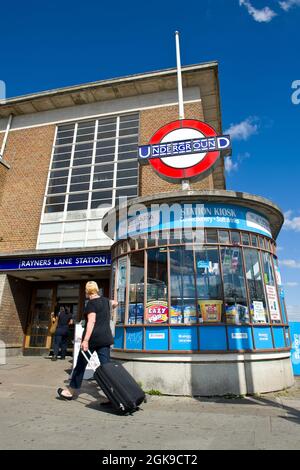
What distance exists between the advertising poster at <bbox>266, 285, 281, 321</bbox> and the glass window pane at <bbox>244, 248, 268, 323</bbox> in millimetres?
198

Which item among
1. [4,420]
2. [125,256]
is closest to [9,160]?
[125,256]

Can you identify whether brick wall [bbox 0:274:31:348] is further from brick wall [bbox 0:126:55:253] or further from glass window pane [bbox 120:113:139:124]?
glass window pane [bbox 120:113:139:124]

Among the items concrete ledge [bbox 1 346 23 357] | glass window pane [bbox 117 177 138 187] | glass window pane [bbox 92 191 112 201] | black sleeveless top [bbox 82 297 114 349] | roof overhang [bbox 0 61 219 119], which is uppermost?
roof overhang [bbox 0 61 219 119]

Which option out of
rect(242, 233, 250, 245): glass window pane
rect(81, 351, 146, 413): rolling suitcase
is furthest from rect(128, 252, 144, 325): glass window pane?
rect(242, 233, 250, 245): glass window pane

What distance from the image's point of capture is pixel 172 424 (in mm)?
3986

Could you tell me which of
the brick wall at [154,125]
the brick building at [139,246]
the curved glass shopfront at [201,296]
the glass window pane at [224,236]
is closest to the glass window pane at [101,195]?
the brick building at [139,246]

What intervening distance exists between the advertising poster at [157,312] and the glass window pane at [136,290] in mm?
200

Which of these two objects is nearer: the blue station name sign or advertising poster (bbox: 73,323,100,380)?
advertising poster (bbox: 73,323,100,380)

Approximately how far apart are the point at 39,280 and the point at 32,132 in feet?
26.3

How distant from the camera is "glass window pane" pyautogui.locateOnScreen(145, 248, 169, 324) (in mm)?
6703

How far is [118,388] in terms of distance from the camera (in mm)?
4352

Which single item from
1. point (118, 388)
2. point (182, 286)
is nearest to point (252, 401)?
point (182, 286)

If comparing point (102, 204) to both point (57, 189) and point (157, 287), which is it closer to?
point (57, 189)

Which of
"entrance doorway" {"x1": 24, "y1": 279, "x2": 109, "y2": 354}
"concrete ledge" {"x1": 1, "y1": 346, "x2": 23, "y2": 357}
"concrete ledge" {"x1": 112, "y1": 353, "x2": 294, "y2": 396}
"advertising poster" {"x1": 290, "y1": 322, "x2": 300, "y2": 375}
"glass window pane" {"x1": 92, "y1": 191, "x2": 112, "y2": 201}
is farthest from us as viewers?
"glass window pane" {"x1": 92, "y1": 191, "x2": 112, "y2": 201}
